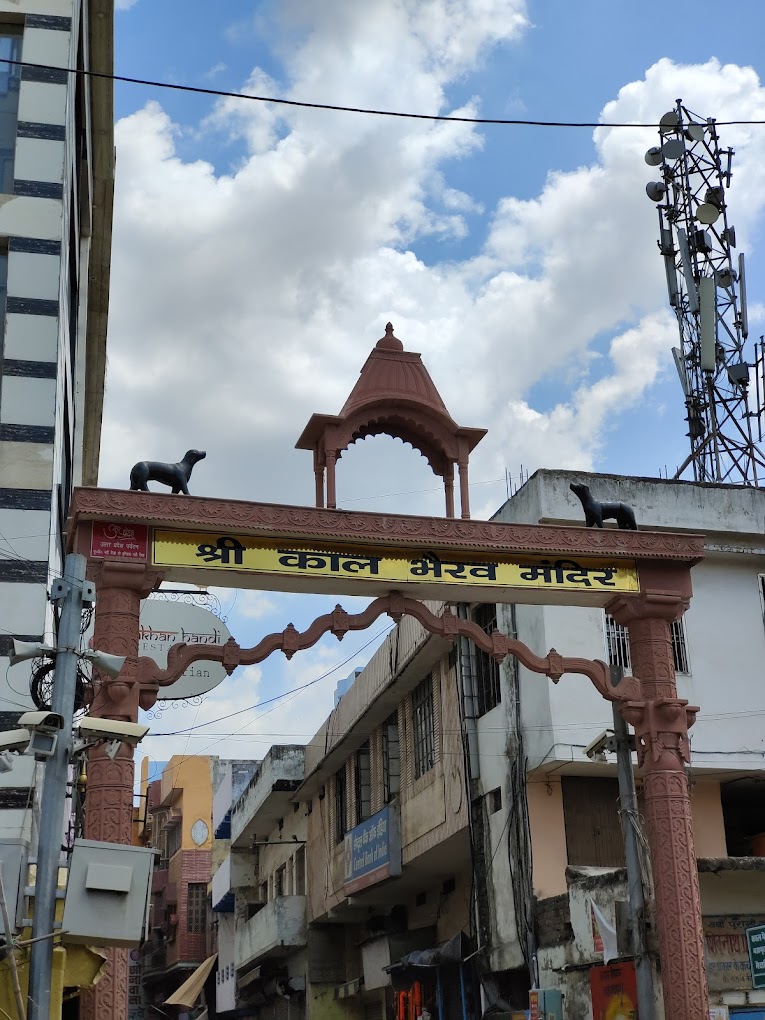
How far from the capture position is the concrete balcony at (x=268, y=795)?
1223 inches

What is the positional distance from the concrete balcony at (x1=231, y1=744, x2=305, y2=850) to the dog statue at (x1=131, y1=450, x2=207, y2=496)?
1927 cm

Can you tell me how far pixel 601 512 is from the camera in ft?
45.0

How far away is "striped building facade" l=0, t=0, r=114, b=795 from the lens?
1178cm

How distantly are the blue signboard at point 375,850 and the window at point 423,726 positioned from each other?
3.51 ft

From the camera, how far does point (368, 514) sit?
12773mm

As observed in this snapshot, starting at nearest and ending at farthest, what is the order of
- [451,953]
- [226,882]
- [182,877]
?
[451,953] → [226,882] → [182,877]

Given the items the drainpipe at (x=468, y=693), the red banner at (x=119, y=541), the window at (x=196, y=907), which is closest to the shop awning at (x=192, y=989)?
the window at (x=196, y=907)

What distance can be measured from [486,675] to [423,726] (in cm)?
277

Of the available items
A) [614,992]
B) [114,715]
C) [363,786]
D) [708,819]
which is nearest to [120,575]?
[114,715]

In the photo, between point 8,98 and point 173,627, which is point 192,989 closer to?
point 173,627

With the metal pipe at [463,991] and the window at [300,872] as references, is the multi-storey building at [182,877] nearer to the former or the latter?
the window at [300,872]

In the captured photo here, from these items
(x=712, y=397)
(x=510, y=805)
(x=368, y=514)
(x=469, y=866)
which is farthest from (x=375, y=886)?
(x=368, y=514)

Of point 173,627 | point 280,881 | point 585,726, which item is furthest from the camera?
point 280,881

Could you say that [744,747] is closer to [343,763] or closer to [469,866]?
[469,866]
